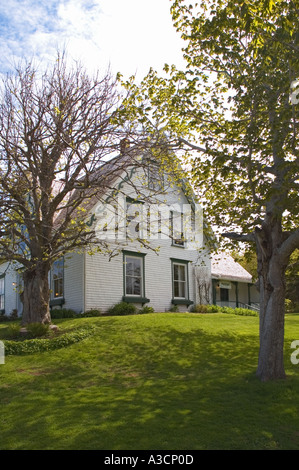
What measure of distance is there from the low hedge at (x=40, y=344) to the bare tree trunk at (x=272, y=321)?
6.42m

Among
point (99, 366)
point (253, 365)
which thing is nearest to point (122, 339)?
point (99, 366)

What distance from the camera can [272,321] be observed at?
9.27 m

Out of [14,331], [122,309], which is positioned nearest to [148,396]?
[14,331]

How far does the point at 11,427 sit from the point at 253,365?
647cm

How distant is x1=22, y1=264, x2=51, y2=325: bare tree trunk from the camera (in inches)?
613

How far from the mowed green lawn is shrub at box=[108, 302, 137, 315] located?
16.1 feet

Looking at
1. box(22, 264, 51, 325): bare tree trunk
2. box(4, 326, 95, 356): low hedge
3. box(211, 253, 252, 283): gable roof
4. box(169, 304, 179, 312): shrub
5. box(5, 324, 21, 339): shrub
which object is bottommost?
box(4, 326, 95, 356): low hedge

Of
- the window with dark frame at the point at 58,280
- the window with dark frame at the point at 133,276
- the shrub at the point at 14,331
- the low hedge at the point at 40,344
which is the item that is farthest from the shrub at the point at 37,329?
the window with dark frame at the point at 133,276

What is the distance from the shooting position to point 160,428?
664cm

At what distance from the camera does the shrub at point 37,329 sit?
1426 cm

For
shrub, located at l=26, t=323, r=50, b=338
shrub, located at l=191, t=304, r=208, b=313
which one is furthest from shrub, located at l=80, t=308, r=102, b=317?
shrub, located at l=191, t=304, r=208, b=313

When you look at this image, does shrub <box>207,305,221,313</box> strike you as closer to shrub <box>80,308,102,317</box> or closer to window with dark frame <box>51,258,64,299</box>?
shrub <box>80,308,102,317</box>

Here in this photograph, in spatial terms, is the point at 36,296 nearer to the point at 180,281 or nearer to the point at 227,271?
the point at 180,281
